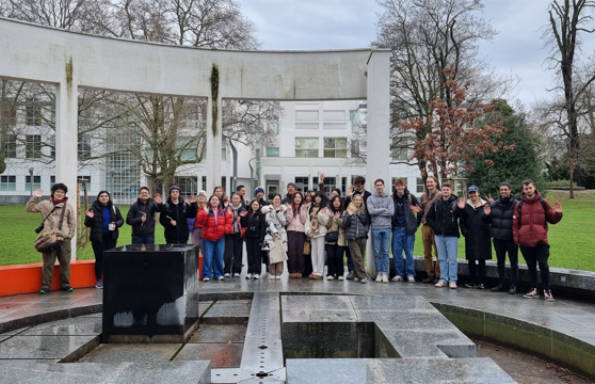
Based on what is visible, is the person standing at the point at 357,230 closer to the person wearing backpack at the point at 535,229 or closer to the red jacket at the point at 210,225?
the red jacket at the point at 210,225

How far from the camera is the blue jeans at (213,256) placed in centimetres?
941

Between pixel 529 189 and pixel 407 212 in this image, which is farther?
pixel 407 212

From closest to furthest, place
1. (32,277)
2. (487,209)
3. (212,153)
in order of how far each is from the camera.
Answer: (32,277)
(487,209)
(212,153)

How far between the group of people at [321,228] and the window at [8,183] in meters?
52.4

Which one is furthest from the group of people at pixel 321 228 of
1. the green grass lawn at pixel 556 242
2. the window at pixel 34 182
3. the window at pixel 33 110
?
the window at pixel 34 182

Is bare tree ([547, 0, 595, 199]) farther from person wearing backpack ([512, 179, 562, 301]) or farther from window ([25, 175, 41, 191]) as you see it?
window ([25, 175, 41, 191])

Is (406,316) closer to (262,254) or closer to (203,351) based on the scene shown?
(203,351)

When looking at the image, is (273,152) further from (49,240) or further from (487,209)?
(49,240)

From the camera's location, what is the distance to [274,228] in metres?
9.45

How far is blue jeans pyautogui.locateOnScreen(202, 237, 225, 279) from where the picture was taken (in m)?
9.41

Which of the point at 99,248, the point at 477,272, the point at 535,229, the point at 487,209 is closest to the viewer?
the point at 535,229

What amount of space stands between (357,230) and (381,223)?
0.50 meters

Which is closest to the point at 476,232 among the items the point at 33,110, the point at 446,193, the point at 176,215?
the point at 446,193

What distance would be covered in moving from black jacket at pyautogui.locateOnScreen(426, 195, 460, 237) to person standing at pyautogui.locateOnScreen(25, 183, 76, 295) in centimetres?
673
